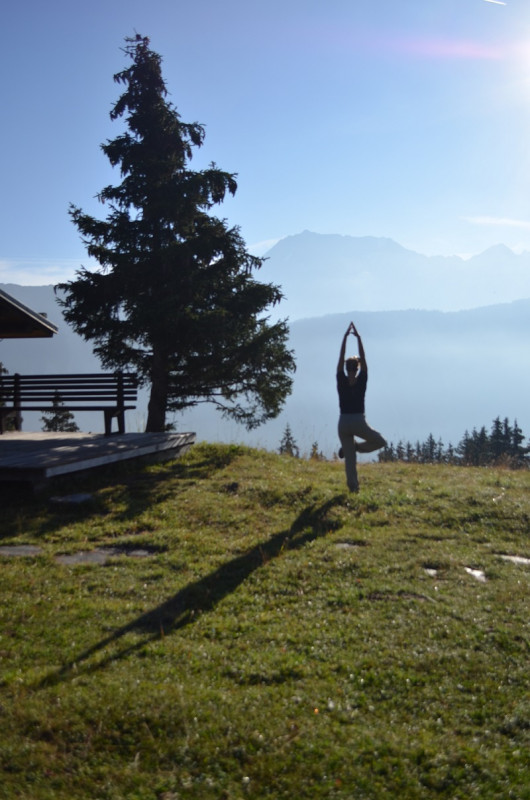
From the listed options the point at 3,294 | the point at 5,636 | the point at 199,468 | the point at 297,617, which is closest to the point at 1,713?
the point at 5,636

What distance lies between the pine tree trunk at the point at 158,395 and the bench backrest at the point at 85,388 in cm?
99

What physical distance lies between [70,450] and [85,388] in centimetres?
269

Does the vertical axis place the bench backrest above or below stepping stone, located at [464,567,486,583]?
above

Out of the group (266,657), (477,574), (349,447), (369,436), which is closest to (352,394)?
(369,436)

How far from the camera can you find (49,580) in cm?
648

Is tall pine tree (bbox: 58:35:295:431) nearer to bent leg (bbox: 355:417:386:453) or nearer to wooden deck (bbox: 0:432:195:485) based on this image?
wooden deck (bbox: 0:432:195:485)

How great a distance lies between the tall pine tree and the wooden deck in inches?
73.8

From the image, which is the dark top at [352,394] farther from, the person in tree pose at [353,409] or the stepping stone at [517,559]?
the stepping stone at [517,559]

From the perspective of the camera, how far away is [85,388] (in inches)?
561

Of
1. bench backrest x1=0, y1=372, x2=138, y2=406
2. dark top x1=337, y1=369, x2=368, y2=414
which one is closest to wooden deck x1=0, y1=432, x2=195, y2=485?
bench backrest x1=0, y1=372, x2=138, y2=406

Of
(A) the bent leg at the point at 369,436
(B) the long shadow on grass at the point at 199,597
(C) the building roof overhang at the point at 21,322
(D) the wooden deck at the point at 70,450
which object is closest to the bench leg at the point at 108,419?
(D) the wooden deck at the point at 70,450

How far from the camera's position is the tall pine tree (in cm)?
1460

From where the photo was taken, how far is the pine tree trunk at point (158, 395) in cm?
1534

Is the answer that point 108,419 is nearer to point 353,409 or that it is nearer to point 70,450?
point 70,450
